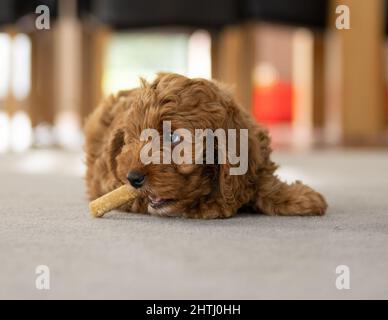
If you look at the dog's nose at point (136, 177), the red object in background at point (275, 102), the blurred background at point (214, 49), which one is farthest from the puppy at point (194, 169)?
the red object in background at point (275, 102)

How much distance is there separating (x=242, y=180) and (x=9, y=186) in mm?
963

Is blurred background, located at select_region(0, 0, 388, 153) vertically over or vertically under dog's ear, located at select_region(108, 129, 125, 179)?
over

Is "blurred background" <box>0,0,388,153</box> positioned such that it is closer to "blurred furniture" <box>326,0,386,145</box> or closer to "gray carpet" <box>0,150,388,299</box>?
"blurred furniture" <box>326,0,386,145</box>

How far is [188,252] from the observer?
118cm

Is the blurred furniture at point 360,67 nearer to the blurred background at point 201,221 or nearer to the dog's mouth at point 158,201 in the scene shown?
the blurred background at point 201,221

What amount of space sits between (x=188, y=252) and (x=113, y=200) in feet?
1.29

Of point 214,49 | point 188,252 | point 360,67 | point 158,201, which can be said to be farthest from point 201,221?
point 214,49

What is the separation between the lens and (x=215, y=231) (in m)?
1.39

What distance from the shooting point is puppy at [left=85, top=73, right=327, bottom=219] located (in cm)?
142
